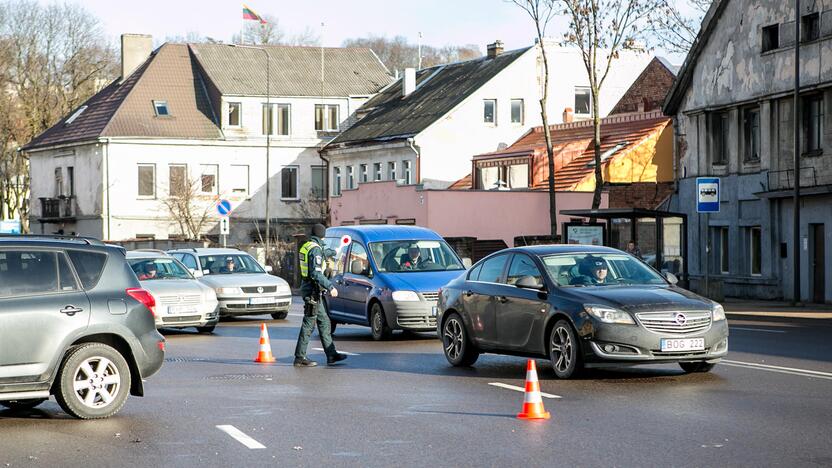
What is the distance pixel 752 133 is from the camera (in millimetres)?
40625

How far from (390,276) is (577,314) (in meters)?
8.09

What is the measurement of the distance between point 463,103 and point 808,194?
2994cm

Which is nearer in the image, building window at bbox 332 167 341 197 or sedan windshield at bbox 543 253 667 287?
sedan windshield at bbox 543 253 667 287

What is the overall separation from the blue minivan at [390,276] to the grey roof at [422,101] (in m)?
38.6

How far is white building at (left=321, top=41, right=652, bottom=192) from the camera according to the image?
2516 inches

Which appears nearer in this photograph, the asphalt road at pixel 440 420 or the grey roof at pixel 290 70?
the asphalt road at pixel 440 420

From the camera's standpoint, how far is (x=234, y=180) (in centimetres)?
7381

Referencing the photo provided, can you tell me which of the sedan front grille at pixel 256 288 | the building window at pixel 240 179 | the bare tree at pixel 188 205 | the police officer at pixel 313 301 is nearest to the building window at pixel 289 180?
the building window at pixel 240 179

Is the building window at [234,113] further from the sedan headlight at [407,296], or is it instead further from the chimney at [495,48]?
the sedan headlight at [407,296]

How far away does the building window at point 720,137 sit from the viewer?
138 ft

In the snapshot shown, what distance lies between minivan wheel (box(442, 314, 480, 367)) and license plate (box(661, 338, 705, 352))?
123 inches

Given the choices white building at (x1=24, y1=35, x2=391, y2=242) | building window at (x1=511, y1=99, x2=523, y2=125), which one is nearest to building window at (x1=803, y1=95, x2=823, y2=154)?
building window at (x1=511, y1=99, x2=523, y2=125)

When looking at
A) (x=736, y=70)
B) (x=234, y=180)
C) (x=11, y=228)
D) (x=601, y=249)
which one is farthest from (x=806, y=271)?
(x=11, y=228)

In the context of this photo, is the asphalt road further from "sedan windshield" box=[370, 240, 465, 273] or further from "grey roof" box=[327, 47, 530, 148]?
"grey roof" box=[327, 47, 530, 148]
